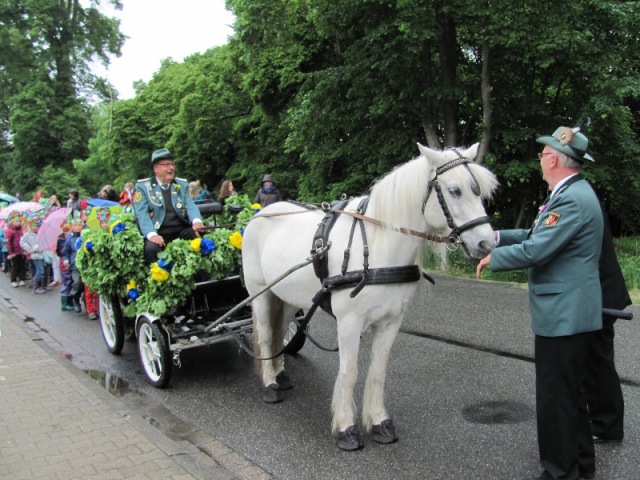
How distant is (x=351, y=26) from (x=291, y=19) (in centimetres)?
254

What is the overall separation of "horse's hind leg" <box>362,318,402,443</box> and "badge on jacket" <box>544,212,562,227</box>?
1.32m

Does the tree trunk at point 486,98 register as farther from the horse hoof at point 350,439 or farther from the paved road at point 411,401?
the horse hoof at point 350,439

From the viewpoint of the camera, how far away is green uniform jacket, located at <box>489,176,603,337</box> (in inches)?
120

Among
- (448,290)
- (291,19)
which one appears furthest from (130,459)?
(291,19)

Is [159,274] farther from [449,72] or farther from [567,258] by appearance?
[449,72]

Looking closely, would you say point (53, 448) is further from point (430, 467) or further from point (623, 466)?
point (623, 466)

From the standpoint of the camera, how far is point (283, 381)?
5.25m

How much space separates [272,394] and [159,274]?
5.18 feet

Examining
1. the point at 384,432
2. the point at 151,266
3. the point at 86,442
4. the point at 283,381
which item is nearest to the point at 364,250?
the point at 384,432

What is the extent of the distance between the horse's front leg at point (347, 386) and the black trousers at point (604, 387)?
161 centimetres

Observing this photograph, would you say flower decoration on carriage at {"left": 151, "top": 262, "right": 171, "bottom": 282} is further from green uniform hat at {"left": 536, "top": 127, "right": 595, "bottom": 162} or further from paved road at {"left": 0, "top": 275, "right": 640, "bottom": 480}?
green uniform hat at {"left": 536, "top": 127, "right": 595, "bottom": 162}

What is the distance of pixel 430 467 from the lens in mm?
3627

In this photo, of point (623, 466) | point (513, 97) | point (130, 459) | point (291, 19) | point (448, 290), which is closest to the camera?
point (623, 466)

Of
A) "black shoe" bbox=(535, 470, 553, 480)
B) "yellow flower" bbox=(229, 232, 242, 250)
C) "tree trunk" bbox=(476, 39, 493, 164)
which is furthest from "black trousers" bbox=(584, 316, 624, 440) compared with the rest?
"tree trunk" bbox=(476, 39, 493, 164)
